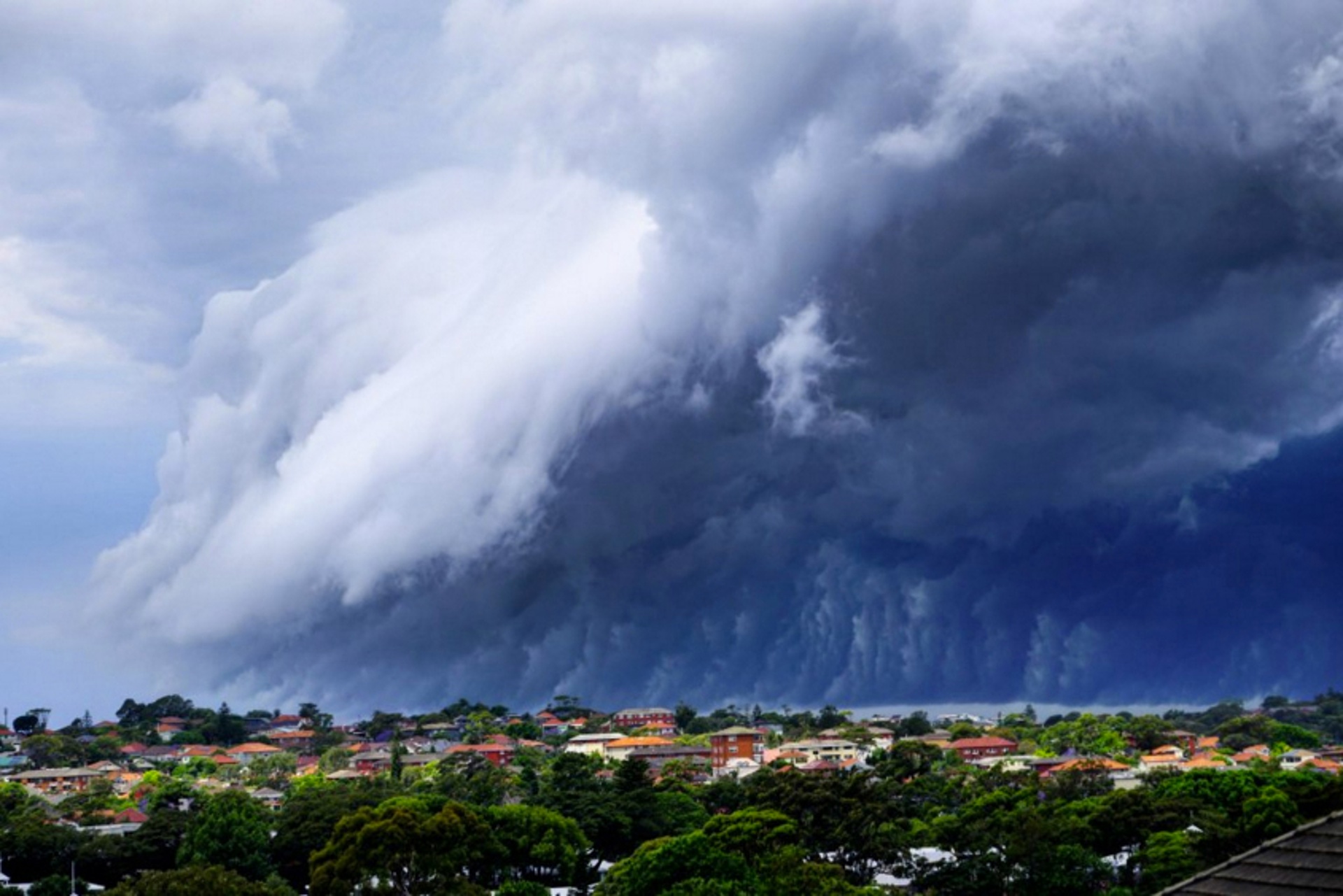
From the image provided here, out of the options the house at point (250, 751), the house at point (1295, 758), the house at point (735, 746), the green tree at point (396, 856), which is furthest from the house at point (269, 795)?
the house at point (1295, 758)

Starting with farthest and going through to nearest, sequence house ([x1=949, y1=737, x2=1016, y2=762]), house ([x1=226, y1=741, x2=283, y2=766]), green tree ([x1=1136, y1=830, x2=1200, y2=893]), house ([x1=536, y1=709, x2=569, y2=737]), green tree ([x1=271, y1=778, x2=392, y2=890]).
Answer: house ([x1=536, y1=709, x2=569, y2=737]) → house ([x1=226, y1=741, x2=283, y2=766]) → house ([x1=949, y1=737, x2=1016, y2=762]) → green tree ([x1=271, y1=778, x2=392, y2=890]) → green tree ([x1=1136, y1=830, x2=1200, y2=893])

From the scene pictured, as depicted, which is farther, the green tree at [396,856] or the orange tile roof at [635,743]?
the orange tile roof at [635,743]

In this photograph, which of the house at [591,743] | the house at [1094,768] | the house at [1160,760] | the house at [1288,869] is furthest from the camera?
the house at [591,743]

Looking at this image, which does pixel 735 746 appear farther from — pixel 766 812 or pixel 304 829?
pixel 766 812

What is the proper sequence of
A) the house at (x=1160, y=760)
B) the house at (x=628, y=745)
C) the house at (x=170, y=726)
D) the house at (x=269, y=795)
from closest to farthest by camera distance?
the house at (x=269, y=795) → the house at (x=1160, y=760) → the house at (x=628, y=745) → the house at (x=170, y=726)

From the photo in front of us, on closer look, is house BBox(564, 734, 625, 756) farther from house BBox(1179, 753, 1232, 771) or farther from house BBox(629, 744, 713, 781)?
house BBox(1179, 753, 1232, 771)

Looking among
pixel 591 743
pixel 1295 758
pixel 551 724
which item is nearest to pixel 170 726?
pixel 551 724

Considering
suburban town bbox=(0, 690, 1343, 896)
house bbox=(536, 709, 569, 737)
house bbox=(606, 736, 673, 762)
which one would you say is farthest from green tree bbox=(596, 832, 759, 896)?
house bbox=(536, 709, 569, 737)

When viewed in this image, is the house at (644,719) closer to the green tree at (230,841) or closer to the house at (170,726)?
the house at (170,726)
